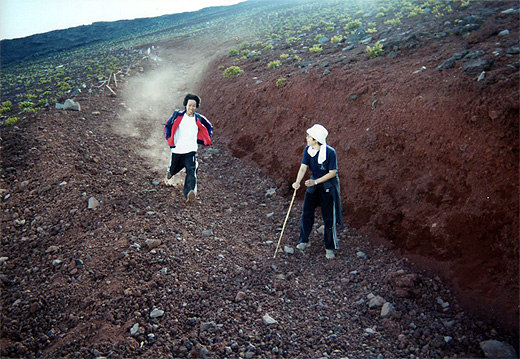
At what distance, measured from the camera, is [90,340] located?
408 centimetres

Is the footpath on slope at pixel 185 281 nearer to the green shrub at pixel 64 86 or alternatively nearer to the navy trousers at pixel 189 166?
the navy trousers at pixel 189 166

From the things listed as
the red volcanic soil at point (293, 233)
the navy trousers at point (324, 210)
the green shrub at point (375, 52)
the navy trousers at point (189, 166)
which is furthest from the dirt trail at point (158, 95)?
the green shrub at point (375, 52)

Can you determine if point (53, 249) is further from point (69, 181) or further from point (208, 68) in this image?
point (208, 68)

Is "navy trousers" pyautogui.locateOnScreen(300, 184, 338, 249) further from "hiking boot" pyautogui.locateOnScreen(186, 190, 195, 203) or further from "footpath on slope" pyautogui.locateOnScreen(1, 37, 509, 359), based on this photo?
"hiking boot" pyautogui.locateOnScreen(186, 190, 195, 203)

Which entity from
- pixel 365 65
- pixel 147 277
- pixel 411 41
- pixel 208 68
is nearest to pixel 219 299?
pixel 147 277

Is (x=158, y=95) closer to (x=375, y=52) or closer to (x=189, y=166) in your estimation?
(x=375, y=52)

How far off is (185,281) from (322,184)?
98.2 inches

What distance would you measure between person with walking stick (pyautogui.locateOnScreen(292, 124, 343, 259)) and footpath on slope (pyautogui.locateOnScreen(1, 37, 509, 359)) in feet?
1.40

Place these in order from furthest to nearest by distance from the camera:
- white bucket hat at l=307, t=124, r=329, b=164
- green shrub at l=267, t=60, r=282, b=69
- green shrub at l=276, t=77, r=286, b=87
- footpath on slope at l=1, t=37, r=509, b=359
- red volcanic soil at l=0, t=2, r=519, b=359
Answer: green shrub at l=267, t=60, r=282, b=69 < green shrub at l=276, t=77, r=286, b=87 < white bucket hat at l=307, t=124, r=329, b=164 < red volcanic soil at l=0, t=2, r=519, b=359 < footpath on slope at l=1, t=37, r=509, b=359

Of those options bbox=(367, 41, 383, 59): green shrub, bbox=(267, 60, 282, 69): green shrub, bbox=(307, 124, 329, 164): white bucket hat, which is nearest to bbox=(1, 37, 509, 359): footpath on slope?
bbox=(307, 124, 329, 164): white bucket hat

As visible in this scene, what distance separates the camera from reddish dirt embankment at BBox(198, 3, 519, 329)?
4996 millimetres

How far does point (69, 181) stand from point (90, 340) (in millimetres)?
4289

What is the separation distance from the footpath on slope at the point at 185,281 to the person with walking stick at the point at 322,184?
0.43 m

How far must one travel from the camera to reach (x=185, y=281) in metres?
5.14
